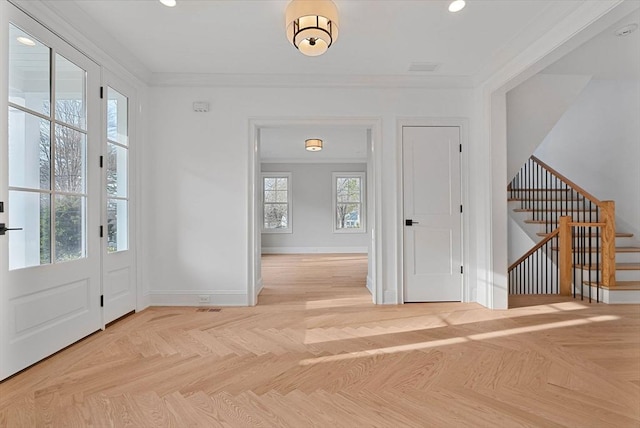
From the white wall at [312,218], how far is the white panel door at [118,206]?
5921 mm

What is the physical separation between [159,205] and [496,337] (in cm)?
374

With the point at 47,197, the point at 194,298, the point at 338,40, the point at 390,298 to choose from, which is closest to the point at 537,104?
the point at 338,40

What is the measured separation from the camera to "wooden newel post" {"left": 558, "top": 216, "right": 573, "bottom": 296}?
4.36m

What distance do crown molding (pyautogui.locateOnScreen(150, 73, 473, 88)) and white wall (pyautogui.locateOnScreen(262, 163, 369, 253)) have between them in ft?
18.3

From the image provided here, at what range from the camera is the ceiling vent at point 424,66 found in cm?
355

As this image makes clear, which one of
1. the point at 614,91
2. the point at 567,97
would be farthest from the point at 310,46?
the point at 614,91

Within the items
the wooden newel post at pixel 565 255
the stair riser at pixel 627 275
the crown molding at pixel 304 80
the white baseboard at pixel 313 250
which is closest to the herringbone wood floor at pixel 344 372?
the wooden newel post at pixel 565 255

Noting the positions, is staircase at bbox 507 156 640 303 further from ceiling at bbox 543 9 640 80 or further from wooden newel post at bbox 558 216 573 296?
ceiling at bbox 543 9 640 80

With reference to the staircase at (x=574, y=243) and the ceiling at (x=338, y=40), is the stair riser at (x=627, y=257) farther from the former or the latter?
the ceiling at (x=338, y=40)

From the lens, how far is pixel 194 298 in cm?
387

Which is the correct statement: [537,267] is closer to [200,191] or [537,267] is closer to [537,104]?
[537,104]

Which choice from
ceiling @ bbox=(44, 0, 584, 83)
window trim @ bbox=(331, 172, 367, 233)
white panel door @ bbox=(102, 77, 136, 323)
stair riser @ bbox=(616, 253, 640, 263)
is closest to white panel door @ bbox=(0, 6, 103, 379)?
white panel door @ bbox=(102, 77, 136, 323)

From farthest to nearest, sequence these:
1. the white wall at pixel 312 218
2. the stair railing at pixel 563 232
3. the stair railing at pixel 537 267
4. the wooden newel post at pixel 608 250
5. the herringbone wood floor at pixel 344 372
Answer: the white wall at pixel 312 218 → the stair railing at pixel 537 267 → the stair railing at pixel 563 232 → the wooden newel post at pixel 608 250 → the herringbone wood floor at pixel 344 372

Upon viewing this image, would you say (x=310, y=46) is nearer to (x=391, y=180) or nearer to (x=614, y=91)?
(x=391, y=180)
